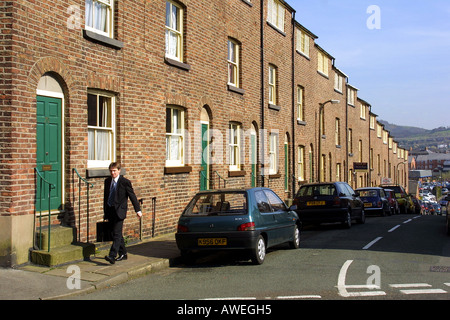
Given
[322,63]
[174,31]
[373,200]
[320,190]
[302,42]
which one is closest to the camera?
[174,31]

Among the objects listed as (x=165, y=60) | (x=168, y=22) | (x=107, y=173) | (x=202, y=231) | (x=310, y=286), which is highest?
(x=168, y=22)

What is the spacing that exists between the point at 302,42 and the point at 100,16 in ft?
61.1

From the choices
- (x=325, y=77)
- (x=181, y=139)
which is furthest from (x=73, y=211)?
(x=325, y=77)

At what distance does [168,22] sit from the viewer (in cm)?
1468

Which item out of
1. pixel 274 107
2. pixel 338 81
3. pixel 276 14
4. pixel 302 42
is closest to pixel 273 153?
pixel 274 107

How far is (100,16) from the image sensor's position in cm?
1180

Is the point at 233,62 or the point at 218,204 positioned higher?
the point at 233,62

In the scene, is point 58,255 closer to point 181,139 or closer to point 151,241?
point 151,241

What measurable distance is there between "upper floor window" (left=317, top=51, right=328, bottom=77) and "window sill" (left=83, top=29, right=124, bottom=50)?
2220 centimetres

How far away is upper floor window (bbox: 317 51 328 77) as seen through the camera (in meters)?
32.6

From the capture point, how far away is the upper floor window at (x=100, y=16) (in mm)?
11414

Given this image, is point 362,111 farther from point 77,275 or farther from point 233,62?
point 77,275

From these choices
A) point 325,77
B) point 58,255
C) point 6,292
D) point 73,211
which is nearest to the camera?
point 6,292
